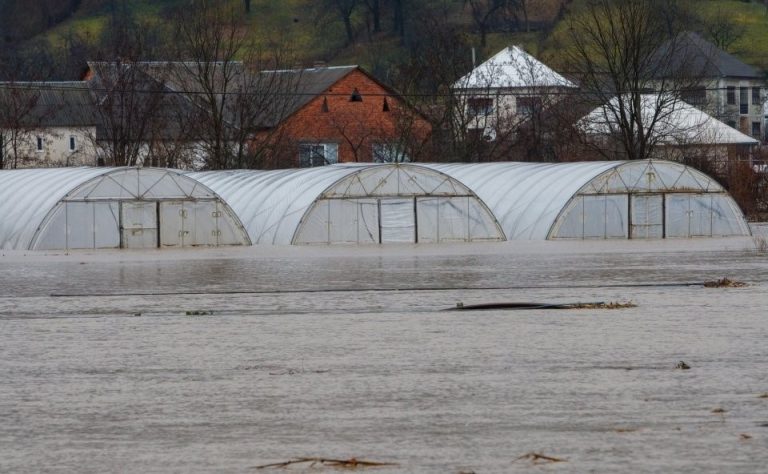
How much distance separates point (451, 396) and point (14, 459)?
13.1ft

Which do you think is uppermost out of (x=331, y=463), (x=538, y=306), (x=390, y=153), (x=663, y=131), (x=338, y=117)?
(x=338, y=117)

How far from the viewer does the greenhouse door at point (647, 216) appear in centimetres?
4694

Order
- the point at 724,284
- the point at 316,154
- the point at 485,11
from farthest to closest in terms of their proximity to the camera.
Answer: the point at 485,11 → the point at 316,154 → the point at 724,284

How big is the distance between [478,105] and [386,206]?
3042 cm

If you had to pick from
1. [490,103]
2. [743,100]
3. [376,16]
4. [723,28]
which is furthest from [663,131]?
[376,16]

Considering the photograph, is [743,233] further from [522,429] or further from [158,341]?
[522,429]

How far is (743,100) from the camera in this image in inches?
4902

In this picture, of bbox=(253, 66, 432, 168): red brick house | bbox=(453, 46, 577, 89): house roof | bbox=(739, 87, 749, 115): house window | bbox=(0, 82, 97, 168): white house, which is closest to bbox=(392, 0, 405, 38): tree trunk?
bbox=(453, 46, 577, 89): house roof

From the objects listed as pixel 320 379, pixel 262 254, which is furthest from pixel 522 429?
pixel 262 254

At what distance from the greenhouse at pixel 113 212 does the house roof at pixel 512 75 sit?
3341 centimetres

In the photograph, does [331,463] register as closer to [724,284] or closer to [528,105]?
[724,284]

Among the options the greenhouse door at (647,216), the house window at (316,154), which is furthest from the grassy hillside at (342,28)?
the greenhouse door at (647,216)

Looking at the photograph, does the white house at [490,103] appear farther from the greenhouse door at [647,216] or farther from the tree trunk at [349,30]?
the tree trunk at [349,30]

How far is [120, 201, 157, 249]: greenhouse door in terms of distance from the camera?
1703 inches
